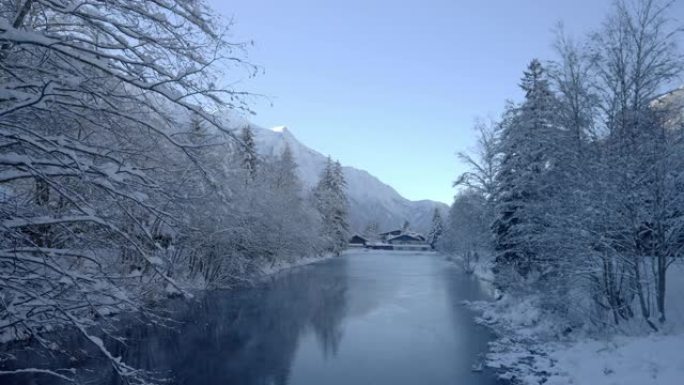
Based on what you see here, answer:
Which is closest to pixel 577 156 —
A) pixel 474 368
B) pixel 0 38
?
pixel 474 368

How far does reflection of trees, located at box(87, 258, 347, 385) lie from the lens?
12.2m

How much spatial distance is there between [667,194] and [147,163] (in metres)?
12.1

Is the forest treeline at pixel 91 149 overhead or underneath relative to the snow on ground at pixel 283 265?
overhead

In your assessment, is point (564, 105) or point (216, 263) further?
point (216, 263)

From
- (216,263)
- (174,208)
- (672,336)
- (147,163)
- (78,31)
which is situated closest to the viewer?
(78,31)

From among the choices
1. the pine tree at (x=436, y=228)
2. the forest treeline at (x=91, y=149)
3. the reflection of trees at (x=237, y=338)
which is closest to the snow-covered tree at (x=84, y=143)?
the forest treeline at (x=91, y=149)

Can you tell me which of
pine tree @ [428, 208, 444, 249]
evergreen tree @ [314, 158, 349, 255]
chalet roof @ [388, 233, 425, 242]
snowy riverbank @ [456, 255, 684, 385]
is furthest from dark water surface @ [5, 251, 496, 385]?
chalet roof @ [388, 233, 425, 242]

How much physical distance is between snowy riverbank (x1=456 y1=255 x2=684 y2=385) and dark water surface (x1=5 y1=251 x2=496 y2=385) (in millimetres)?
831

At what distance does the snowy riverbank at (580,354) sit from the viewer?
8.92 meters

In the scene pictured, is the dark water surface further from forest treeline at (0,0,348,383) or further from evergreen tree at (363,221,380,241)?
evergreen tree at (363,221,380,241)

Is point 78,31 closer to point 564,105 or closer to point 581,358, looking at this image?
point 581,358

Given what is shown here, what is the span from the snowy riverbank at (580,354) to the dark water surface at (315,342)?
2.73 ft

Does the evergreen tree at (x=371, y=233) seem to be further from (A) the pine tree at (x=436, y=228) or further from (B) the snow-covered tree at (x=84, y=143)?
(B) the snow-covered tree at (x=84, y=143)

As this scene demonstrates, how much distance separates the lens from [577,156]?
13492mm
